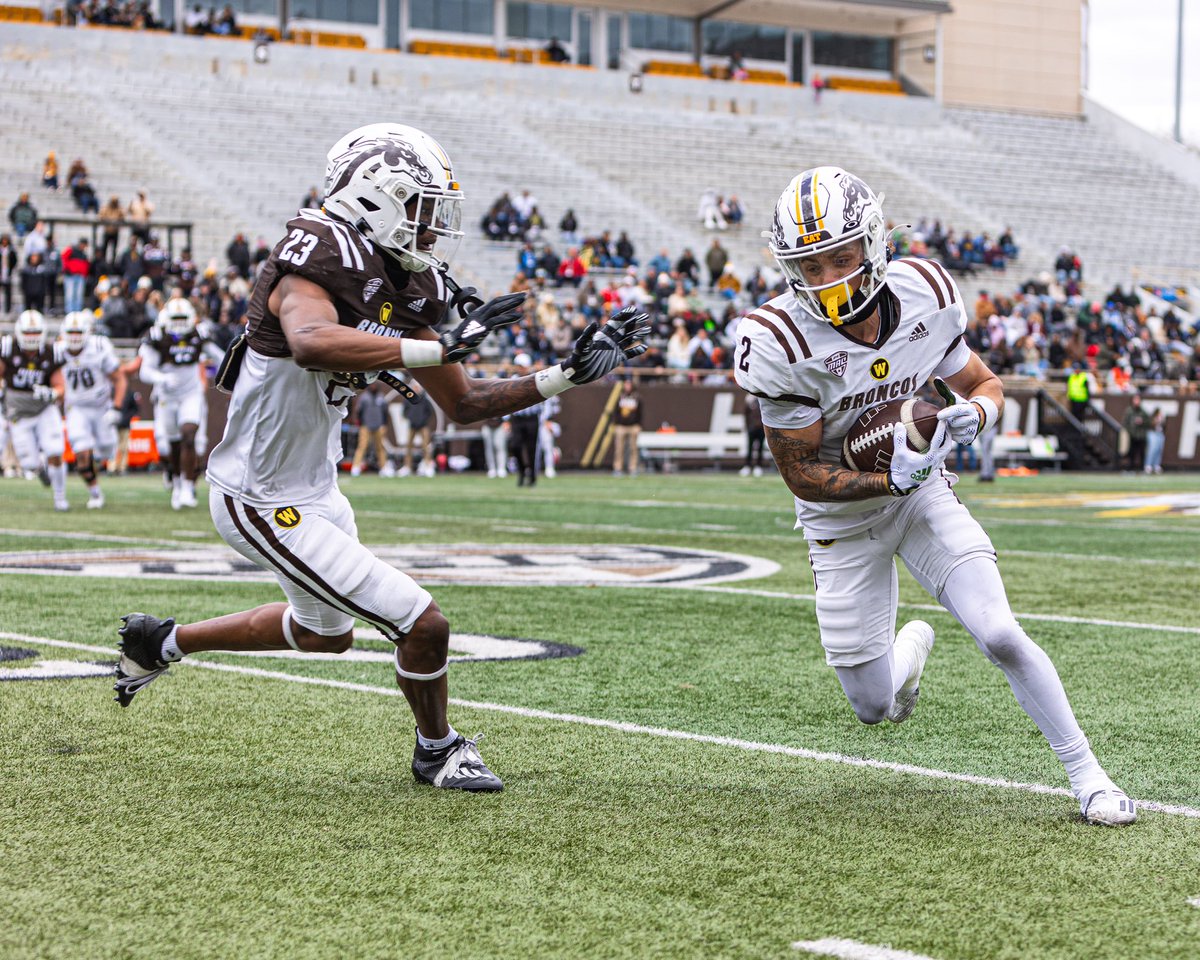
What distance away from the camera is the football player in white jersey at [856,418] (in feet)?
13.4

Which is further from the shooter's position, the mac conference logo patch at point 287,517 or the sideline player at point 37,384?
the sideline player at point 37,384

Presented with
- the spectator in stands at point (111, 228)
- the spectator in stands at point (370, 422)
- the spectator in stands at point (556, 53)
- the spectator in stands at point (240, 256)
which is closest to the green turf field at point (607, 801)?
the spectator in stands at point (370, 422)

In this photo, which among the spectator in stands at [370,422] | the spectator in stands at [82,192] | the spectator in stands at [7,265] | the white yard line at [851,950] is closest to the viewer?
the white yard line at [851,950]

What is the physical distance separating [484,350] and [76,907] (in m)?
23.4

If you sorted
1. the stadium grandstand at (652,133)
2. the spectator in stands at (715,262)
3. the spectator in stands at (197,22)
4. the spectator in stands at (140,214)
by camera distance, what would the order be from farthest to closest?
the spectator in stands at (197,22)
the spectator in stands at (715,262)
the stadium grandstand at (652,133)
the spectator in stands at (140,214)

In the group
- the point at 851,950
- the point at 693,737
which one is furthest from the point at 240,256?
the point at 851,950

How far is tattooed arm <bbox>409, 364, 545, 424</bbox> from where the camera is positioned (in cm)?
444

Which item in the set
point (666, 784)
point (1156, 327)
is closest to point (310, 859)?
point (666, 784)

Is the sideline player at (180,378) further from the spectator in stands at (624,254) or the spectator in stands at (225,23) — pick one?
the spectator in stands at (225,23)

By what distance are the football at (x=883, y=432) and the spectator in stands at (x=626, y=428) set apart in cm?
1942

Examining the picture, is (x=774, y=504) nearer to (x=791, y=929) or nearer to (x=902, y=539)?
(x=902, y=539)

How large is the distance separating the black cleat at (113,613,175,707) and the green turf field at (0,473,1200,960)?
16 centimetres

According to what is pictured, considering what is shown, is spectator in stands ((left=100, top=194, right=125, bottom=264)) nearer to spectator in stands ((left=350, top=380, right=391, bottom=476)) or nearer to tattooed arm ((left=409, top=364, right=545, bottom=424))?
spectator in stands ((left=350, top=380, right=391, bottom=476))

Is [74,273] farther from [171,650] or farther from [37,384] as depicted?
[171,650]
